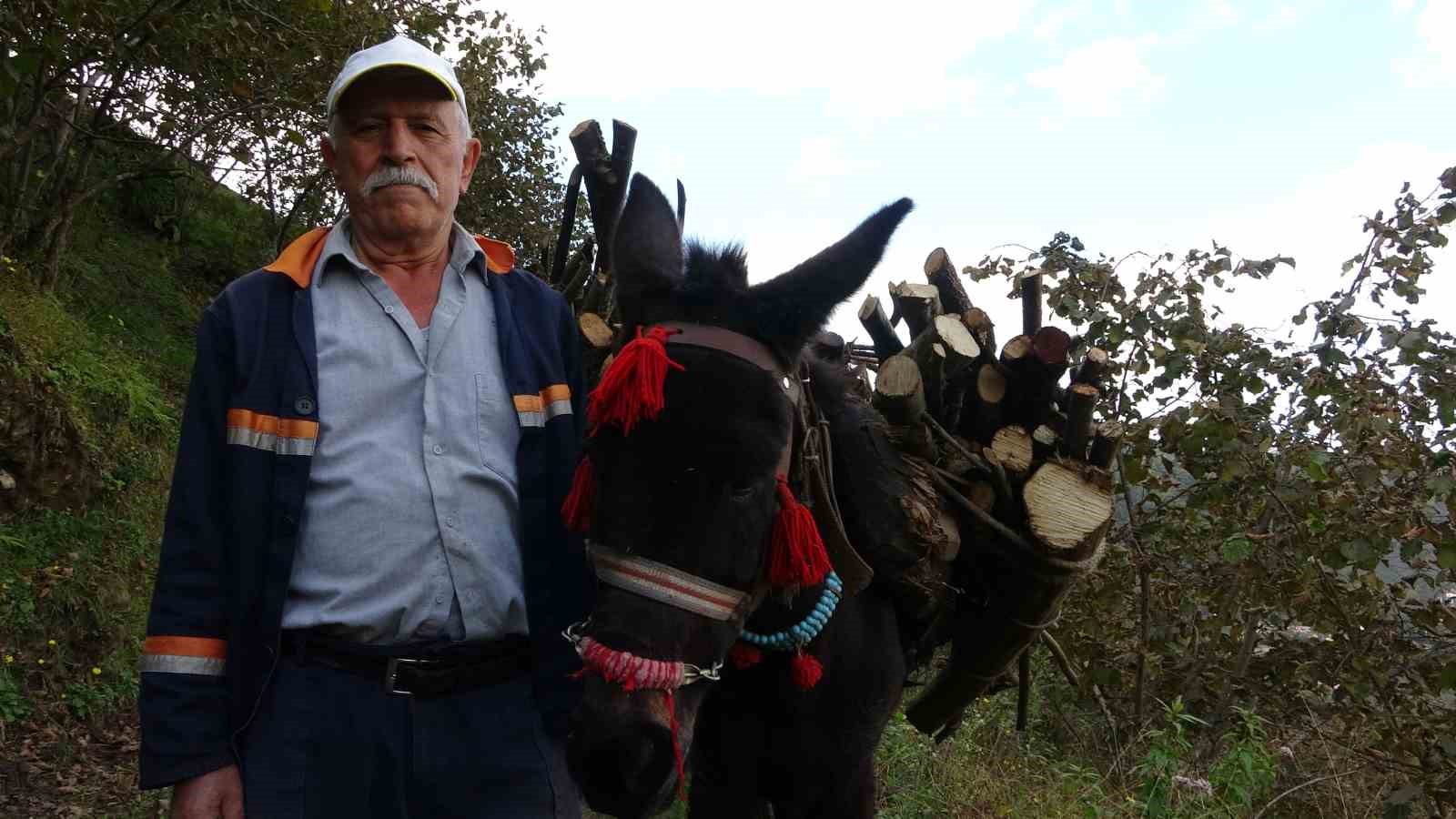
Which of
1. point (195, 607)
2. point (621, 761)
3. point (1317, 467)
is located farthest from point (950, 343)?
point (1317, 467)

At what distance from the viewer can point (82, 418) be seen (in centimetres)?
742

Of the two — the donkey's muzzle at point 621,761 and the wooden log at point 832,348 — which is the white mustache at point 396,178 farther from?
the wooden log at point 832,348

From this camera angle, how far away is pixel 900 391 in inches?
115

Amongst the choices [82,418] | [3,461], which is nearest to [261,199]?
[82,418]

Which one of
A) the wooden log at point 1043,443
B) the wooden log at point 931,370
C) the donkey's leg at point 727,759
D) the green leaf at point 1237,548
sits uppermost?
the wooden log at point 931,370

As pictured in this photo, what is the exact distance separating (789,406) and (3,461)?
6.20 meters

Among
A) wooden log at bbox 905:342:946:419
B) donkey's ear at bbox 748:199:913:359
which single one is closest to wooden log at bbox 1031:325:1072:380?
wooden log at bbox 905:342:946:419

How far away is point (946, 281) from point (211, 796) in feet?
9.34

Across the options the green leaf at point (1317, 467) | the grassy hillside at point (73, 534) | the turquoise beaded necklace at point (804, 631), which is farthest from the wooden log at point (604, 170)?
the grassy hillside at point (73, 534)

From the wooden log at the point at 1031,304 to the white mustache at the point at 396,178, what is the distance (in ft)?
7.81

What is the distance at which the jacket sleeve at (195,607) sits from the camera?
186cm

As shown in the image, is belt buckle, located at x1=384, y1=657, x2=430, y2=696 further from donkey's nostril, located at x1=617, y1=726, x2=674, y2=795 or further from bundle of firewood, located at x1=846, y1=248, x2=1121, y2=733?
bundle of firewood, located at x1=846, y1=248, x2=1121, y2=733

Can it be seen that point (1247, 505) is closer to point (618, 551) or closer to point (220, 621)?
point (618, 551)

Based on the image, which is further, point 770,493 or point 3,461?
point 3,461
